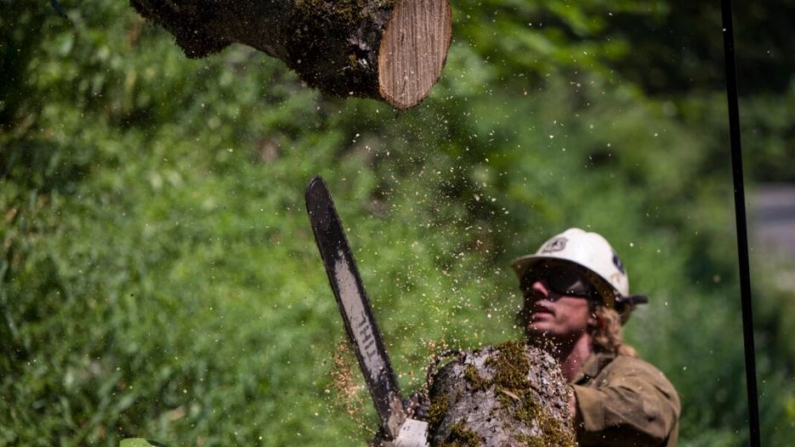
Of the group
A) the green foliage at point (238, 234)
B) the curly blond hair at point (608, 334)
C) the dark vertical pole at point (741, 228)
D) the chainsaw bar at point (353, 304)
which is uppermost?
the dark vertical pole at point (741, 228)

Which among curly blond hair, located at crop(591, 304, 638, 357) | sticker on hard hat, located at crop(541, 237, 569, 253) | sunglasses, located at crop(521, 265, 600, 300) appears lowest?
curly blond hair, located at crop(591, 304, 638, 357)

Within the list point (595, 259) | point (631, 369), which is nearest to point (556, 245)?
point (595, 259)

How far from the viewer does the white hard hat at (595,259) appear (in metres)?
4.67

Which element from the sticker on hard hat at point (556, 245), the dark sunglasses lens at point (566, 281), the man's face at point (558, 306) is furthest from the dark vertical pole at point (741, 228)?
the sticker on hard hat at point (556, 245)

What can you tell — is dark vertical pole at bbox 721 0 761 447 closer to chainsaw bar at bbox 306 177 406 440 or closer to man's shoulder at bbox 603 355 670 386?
man's shoulder at bbox 603 355 670 386

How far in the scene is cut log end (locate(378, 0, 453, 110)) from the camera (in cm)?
324

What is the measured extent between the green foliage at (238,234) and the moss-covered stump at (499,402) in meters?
0.75

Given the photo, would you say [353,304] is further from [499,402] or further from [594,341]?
[594,341]

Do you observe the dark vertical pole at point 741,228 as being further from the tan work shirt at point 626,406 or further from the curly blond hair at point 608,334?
the curly blond hair at point 608,334

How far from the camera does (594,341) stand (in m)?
4.56

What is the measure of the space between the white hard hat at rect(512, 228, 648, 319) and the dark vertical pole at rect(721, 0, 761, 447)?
51.8 inches

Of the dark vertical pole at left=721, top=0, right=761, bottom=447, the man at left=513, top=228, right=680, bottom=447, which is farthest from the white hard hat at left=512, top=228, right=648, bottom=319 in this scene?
the dark vertical pole at left=721, top=0, right=761, bottom=447

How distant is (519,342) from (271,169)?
397cm

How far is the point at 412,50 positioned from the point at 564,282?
5.33 ft
